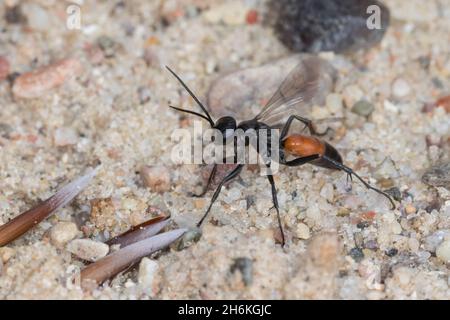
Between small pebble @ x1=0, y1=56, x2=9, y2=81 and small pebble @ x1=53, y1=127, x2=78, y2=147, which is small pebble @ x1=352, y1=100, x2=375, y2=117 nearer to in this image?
small pebble @ x1=53, y1=127, x2=78, y2=147

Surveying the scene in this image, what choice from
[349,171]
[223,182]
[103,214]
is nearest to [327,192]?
[349,171]

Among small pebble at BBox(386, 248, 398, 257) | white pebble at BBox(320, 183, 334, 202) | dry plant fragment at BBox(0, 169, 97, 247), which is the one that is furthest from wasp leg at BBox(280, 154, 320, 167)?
dry plant fragment at BBox(0, 169, 97, 247)

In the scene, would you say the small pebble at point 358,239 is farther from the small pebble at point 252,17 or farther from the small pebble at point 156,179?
the small pebble at point 252,17

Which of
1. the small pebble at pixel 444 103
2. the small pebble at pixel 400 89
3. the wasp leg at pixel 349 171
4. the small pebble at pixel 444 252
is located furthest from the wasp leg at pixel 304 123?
the small pebble at pixel 444 252

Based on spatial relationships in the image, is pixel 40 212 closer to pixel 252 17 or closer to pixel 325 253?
pixel 325 253

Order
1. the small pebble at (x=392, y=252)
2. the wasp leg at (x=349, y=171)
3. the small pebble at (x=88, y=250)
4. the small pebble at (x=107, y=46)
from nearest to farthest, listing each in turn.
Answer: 1. the small pebble at (x=88, y=250)
2. the small pebble at (x=392, y=252)
3. the wasp leg at (x=349, y=171)
4. the small pebble at (x=107, y=46)

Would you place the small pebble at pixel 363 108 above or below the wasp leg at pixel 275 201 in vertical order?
above

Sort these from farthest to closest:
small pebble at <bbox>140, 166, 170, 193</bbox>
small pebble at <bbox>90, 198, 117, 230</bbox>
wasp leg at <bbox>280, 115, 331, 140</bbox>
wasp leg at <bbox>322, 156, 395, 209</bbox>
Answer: wasp leg at <bbox>280, 115, 331, 140</bbox>
small pebble at <bbox>140, 166, 170, 193</bbox>
wasp leg at <bbox>322, 156, 395, 209</bbox>
small pebble at <bbox>90, 198, 117, 230</bbox>
